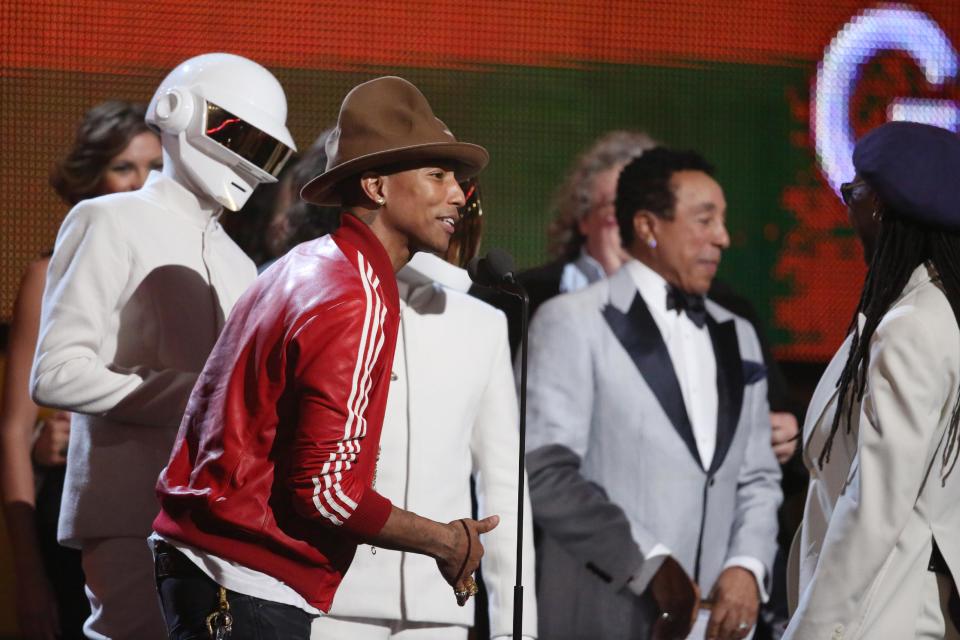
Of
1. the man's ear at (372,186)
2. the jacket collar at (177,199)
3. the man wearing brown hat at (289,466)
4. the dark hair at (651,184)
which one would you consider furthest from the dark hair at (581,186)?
the man wearing brown hat at (289,466)

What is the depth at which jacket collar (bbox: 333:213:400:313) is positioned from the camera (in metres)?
2.21

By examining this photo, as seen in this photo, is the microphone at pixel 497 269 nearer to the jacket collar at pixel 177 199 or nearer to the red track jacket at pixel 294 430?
the red track jacket at pixel 294 430

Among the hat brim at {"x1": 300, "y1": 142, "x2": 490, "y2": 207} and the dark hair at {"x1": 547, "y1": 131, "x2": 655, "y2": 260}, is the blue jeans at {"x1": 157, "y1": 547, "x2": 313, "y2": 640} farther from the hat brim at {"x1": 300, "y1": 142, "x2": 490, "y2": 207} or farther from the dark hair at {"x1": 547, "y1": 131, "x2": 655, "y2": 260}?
the dark hair at {"x1": 547, "y1": 131, "x2": 655, "y2": 260}

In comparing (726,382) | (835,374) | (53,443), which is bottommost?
(53,443)

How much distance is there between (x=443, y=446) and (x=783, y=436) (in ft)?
4.34

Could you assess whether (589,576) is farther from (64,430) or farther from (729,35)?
(729,35)

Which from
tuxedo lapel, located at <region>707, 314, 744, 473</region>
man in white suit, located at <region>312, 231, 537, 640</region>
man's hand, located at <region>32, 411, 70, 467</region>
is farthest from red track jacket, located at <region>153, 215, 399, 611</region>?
man's hand, located at <region>32, 411, 70, 467</region>

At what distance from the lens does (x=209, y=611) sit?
6.87ft

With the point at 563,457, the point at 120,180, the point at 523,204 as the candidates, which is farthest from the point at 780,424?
the point at 120,180

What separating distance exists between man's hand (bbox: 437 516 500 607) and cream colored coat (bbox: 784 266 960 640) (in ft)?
2.02

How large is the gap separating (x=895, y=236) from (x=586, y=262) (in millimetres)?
2055

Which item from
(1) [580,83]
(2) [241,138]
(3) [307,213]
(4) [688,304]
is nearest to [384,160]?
(2) [241,138]

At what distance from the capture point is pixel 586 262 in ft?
15.1

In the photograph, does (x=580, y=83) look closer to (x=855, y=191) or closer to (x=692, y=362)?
(x=692, y=362)
